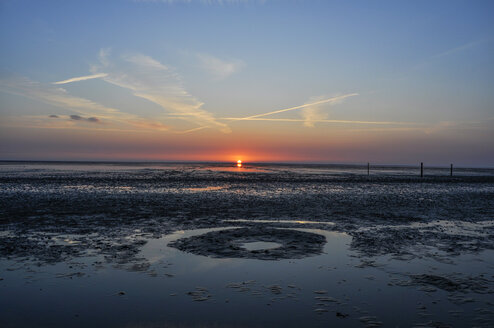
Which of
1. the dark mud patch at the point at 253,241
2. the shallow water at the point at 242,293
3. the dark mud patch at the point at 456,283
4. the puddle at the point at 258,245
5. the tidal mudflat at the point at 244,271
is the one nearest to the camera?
the shallow water at the point at 242,293

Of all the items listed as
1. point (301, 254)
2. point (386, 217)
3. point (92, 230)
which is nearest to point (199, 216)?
point (92, 230)

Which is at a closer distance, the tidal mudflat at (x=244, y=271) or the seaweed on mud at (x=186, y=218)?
the tidal mudflat at (x=244, y=271)

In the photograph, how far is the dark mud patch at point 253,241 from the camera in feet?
35.2

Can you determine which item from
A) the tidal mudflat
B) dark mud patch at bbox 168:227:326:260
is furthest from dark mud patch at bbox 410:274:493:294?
dark mud patch at bbox 168:227:326:260

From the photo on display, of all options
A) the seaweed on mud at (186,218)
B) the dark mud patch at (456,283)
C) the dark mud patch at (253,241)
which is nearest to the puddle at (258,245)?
the dark mud patch at (253,241)

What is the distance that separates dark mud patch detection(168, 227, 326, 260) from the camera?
1072cm

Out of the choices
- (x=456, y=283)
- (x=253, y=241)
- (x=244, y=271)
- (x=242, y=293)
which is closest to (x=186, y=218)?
(x=253, y=241)

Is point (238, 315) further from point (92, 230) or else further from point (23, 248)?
point (92, 230)

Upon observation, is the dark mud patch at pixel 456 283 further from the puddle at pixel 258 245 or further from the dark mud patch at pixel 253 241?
the puddle at pixel 258 245

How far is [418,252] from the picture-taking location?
10992 mm

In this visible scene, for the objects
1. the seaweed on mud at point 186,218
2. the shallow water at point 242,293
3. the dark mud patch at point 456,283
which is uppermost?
the dark mud patch at point 456,283

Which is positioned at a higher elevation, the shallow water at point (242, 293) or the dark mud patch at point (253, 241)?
the shallow water at point (242, 293)

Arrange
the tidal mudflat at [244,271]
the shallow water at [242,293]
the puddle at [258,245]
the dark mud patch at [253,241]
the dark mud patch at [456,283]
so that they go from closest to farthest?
the shallow water at [242,293], the tidal mudflat at [244,271], the dark mud patch at [456,283], the dark mud patch at [253,241], the puddle at [258,245]

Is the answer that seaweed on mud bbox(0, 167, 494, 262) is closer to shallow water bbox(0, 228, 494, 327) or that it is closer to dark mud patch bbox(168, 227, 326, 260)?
dark mud patch bbox(168, 227, 326, 260)
